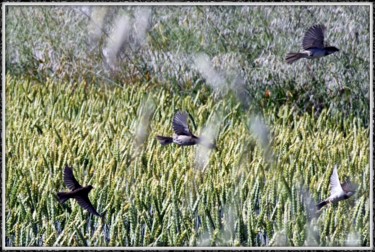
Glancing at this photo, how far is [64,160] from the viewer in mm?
6473

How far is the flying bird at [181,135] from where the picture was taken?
6410 mm

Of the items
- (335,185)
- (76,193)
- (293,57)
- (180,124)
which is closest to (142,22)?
(180,124)

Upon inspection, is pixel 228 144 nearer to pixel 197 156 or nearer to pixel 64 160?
pixel 197 156

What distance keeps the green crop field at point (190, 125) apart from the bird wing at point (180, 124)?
4 cm

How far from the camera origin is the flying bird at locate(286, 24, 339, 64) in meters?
6.43

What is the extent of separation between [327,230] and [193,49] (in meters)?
1.00

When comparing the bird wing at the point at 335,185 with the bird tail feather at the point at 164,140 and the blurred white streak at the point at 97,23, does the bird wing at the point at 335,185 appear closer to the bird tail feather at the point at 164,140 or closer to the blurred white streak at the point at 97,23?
the bird tail feather at the point at 164,140

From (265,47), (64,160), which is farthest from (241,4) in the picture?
(64,160)

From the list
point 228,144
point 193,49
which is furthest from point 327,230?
point 193,49

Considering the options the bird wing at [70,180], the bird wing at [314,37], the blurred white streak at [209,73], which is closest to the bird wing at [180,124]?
the blurred white streak at [209,73]

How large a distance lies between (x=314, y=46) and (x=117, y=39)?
0.87 metres

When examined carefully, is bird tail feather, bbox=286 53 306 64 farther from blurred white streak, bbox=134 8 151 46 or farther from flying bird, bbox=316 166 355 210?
blurred white streak, bbox=134 8 151 46

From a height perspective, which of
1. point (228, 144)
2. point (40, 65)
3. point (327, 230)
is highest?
point (40, 65)

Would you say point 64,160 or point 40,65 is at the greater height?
point 40,65
